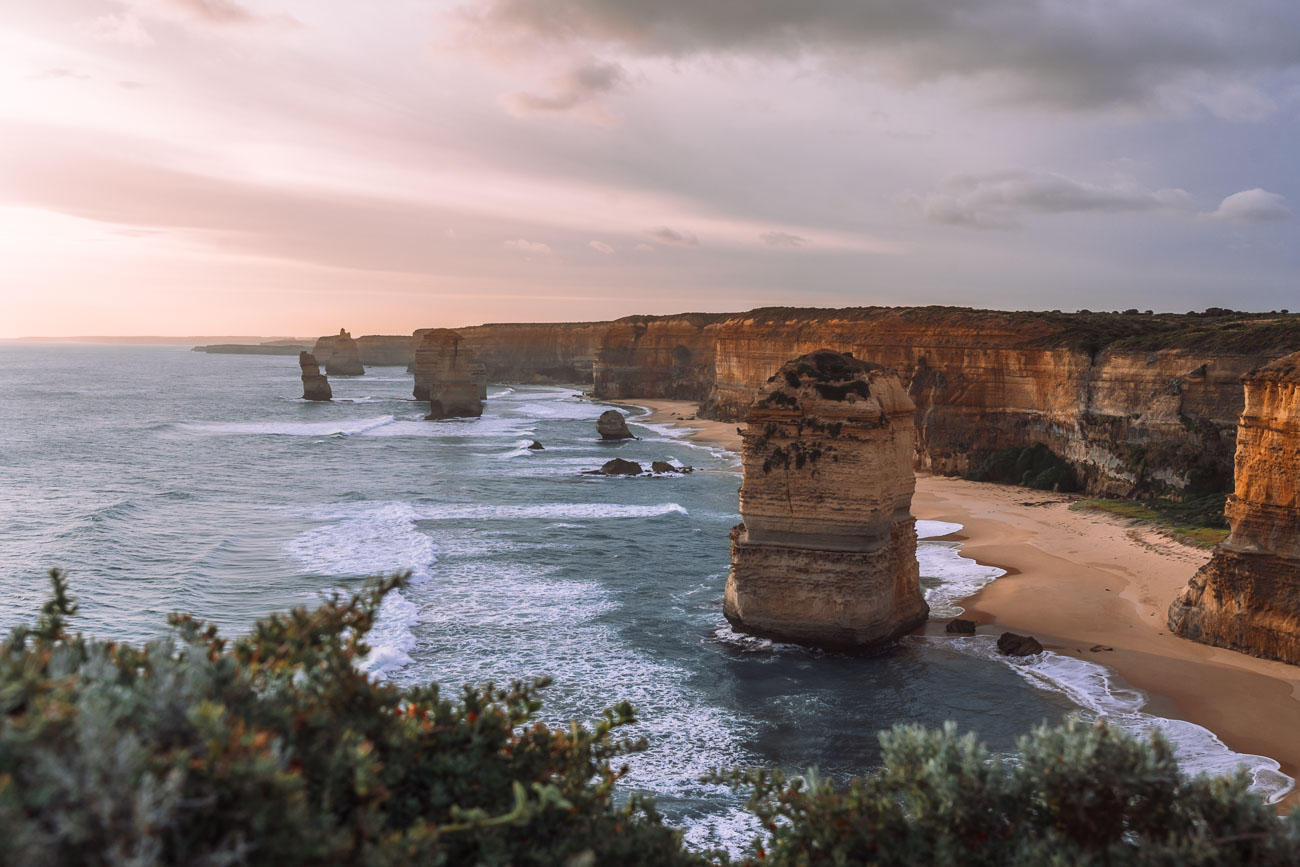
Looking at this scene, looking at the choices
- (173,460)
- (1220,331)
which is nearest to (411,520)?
(173,460)

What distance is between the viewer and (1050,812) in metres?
6.32

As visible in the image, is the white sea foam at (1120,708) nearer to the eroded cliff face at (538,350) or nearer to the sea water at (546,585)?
the sea water at (546,585)

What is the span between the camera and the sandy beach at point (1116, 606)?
51.3 feet

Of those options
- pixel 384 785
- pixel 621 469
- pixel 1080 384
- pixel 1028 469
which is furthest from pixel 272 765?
pixel 621 469

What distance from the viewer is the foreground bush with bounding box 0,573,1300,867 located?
3920mm

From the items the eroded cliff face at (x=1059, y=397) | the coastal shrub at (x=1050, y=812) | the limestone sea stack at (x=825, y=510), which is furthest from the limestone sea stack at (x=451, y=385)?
the coastal shrub at (x=1050, y=812)

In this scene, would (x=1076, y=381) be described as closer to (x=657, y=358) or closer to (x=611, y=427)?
(x=611, y=427)

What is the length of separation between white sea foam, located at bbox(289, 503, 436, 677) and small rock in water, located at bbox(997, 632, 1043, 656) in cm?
1241

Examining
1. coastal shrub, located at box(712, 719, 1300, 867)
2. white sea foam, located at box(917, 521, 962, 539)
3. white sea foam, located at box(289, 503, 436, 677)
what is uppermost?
coastal shrub, located at box(712, 719, 1300, 867)

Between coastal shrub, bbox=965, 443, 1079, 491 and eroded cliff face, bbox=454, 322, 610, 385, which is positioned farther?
eroded cliff face, bbox=454, 322, 610, 385

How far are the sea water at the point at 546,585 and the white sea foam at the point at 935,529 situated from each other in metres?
0.17

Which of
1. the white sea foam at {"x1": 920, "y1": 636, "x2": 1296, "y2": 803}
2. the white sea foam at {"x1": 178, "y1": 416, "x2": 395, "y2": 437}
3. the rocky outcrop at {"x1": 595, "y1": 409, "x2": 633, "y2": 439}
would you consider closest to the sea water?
the white sea foam at {"x1": 920, "y1": 636, "x2": 1296, "y2": 803}

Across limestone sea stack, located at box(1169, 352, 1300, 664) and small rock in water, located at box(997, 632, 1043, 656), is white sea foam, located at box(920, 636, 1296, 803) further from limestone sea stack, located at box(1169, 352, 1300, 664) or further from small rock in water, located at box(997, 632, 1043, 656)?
limestone sea stack, located at box(1169, 352, 1300, 664)

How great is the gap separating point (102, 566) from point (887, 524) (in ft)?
72.3
